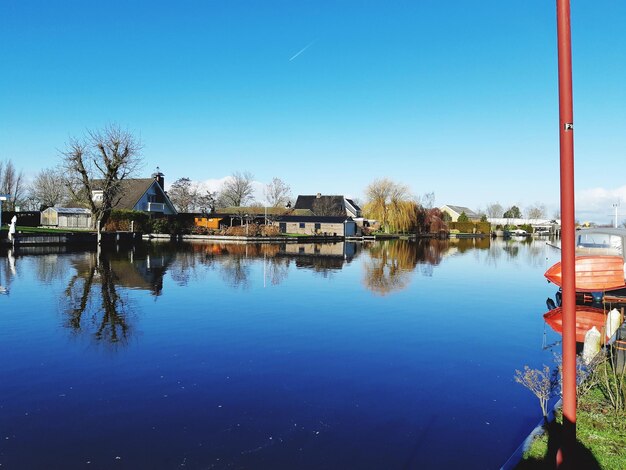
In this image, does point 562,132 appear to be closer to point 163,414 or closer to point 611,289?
point 163,414

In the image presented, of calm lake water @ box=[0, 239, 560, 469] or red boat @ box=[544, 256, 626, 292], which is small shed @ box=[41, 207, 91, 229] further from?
red boat @ box=[544, 256, 626, 292]

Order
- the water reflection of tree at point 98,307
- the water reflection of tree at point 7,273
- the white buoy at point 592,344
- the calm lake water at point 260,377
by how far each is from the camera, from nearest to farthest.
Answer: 1. the calm lake water at point 260,377
2. the white buoy at point 592,344
3. the water reflection of tree at point 98,307
4. the water reflection of tree at point 7,273

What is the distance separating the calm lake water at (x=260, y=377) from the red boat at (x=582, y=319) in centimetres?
42

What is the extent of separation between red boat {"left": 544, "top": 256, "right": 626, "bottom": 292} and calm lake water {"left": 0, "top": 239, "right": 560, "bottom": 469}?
1631 millimetres

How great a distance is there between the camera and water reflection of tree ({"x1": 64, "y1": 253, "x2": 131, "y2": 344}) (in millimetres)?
10617

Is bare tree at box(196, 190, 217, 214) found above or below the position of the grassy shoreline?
above

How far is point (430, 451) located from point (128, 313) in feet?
30.4

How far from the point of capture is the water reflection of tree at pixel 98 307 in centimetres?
1062

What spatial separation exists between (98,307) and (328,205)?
237 feet

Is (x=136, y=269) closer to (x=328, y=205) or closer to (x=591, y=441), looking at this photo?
(x=591, y=441)

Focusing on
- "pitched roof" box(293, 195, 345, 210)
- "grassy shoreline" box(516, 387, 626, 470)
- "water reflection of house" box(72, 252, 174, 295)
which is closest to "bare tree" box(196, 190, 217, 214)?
"pitched roof" box(293, 195, 345, 210)

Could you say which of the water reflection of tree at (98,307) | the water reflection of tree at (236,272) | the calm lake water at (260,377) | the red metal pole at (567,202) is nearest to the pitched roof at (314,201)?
the water reflection of tree at (236,272)

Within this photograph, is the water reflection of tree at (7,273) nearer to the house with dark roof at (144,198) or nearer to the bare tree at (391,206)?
the house with dark roof at (144,198)

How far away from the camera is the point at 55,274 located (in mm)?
19906
